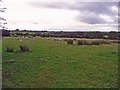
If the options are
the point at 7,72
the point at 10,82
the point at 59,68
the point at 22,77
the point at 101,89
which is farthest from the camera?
the point at 59,68

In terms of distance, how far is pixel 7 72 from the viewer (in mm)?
21844

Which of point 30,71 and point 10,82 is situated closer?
point 10,82

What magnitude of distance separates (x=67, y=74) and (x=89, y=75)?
1529 mm

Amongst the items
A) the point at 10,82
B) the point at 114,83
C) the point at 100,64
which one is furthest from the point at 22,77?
the point at 100,64

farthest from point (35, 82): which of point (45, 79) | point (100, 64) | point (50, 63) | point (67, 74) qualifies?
point (100, 64)

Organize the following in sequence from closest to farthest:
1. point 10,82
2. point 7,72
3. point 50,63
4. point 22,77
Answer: point 10,82 → point 22,77 → point 7,72 → point 50,63

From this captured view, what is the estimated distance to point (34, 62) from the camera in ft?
86.7

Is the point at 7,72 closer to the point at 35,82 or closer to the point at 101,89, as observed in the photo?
the point at 35,82

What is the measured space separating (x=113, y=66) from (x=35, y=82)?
27.4ft

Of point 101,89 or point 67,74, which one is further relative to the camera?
A: point 67,74

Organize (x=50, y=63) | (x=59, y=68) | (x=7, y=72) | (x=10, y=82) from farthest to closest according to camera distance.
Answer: (x=50, y=63), (x=59, y=68), (x=7, y=72), (x=10, y=82)

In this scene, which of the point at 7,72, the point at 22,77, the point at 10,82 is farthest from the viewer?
the point at 7,72

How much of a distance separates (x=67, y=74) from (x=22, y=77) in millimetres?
3194

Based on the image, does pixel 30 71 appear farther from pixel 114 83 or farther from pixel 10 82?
pixel 114 83
